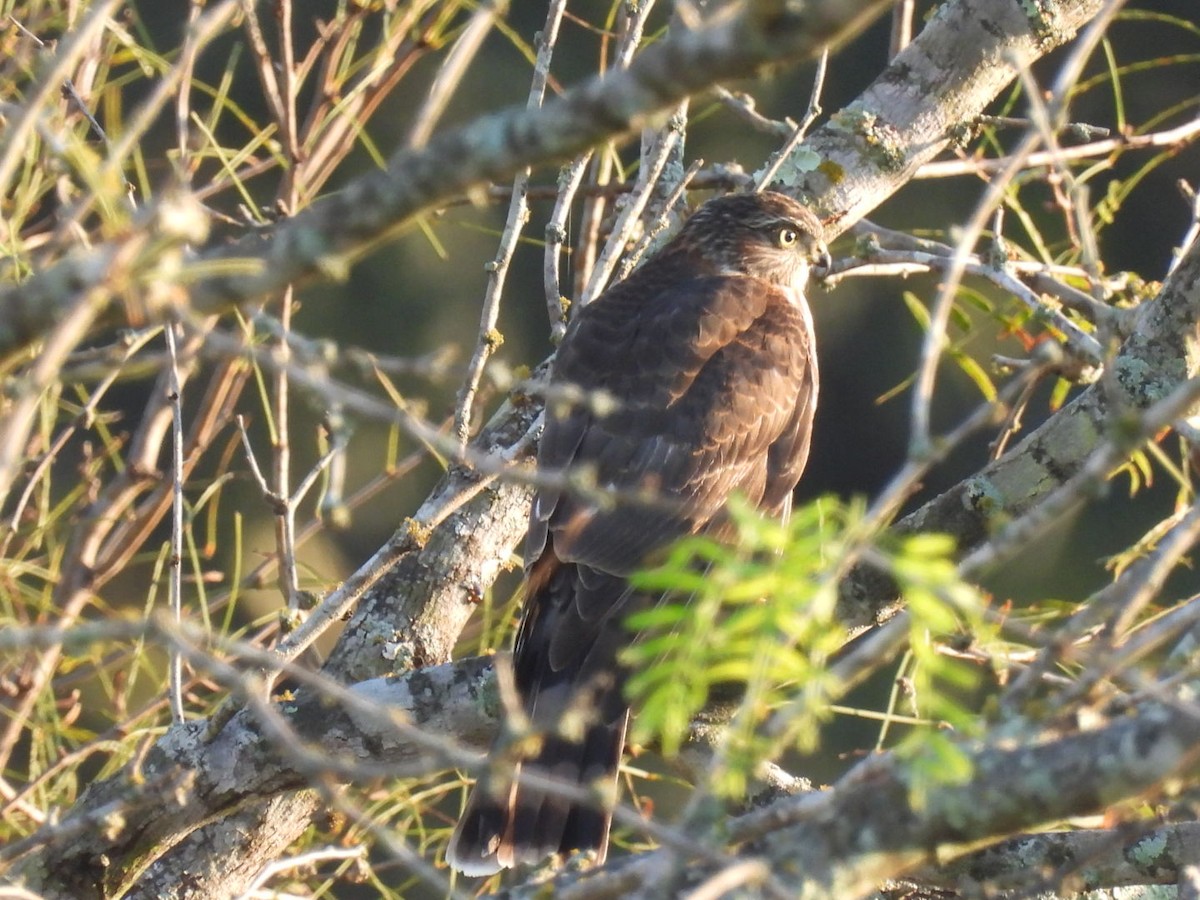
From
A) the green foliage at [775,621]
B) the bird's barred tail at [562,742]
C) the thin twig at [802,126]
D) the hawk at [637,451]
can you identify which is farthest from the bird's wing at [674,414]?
the green foliage at [775,621]

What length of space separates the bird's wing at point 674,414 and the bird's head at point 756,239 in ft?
0.56

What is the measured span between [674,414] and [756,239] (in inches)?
34.3

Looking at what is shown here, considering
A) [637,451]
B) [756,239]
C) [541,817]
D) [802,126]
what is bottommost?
[541,817]

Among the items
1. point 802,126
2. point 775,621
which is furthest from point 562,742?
point 775,621

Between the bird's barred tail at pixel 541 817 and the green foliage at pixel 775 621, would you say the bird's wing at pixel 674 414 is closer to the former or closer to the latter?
the bird's barred tail at pixel 541 817

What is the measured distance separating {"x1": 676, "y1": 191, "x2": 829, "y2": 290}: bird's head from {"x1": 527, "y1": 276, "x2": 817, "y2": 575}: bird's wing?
171mm

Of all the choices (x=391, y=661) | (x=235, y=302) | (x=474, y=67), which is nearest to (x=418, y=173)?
(x=235, y=302)

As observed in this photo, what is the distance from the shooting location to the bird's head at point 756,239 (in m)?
4.39

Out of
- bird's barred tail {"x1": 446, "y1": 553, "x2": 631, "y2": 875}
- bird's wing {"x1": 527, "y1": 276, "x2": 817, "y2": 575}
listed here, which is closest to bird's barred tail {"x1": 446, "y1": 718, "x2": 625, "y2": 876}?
bird's barred tail {"x1": 446, "y1": 553, "x2": 631, "y2": 875}

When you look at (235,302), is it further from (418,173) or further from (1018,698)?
(1018,698)

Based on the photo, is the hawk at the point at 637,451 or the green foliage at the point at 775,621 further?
the hawk at the point at 637,451

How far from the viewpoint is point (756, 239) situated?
4.71 metres

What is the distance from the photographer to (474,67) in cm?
725

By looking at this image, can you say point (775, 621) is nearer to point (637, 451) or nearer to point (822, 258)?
point (637, 451)
